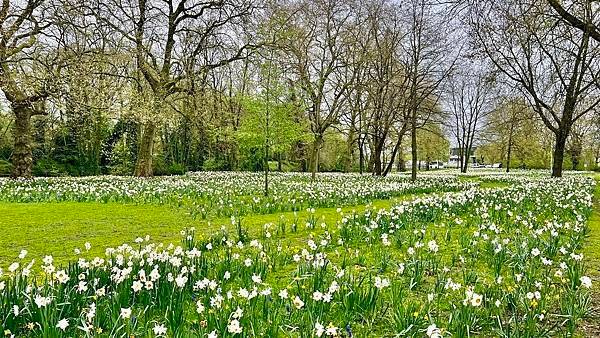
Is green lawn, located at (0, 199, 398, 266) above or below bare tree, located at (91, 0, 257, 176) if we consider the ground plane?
below

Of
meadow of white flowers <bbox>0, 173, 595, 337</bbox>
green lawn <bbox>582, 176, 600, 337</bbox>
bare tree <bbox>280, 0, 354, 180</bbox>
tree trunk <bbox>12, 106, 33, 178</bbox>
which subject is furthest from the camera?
bare tree <bbox>280, 0, 354, 180</bbox>

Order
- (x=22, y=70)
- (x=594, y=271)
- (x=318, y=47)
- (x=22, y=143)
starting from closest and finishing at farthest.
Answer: (x=594, y=271) < (x=22, y=70) < (x=22, y=143) < (x=318, y=47)

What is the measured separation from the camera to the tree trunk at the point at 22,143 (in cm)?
1809

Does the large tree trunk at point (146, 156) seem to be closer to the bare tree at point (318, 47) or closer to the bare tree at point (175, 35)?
the bare tree at point (175, 35)

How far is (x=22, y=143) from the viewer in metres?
18.2

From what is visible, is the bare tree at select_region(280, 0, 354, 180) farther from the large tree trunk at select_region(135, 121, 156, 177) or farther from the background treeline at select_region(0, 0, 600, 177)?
the large tree trunk at select_region(135, 121, 156, 177)

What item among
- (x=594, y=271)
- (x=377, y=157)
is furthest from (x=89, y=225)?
(x=377, y=157)

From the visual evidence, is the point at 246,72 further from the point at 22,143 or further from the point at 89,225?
the point at 89,225

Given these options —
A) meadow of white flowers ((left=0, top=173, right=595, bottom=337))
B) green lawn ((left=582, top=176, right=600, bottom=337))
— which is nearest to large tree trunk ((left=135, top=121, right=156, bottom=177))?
meadow of white flowers ((left=0, top=173, right=595, bottom=337))

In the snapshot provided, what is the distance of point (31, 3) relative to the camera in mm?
13102

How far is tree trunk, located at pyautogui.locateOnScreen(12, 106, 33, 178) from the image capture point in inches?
712

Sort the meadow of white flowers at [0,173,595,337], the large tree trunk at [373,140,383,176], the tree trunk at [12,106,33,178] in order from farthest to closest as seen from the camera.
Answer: the large tree trunk at [373,140,383,176], the tree trunk at [12,106,33,178], the meadow of white flowers at [0,173,595,337]

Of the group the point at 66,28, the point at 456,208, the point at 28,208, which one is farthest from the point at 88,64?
the point at 456,208

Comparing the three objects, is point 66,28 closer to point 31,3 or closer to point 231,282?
point 31,3
